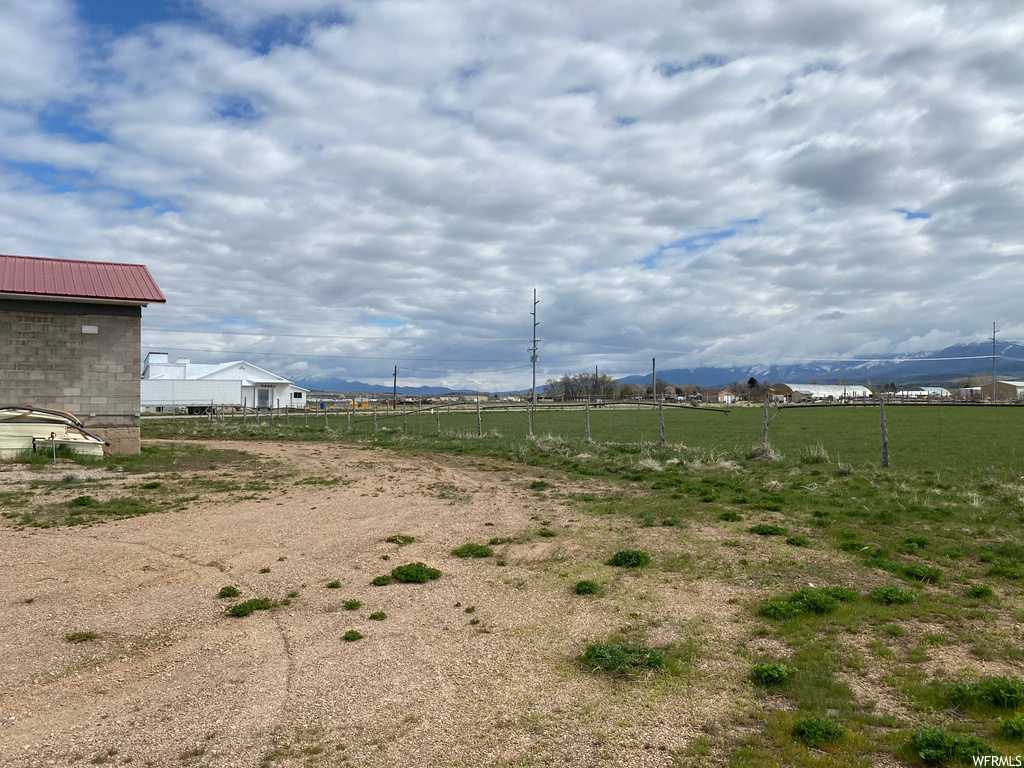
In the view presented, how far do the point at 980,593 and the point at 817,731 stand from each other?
3775 mm

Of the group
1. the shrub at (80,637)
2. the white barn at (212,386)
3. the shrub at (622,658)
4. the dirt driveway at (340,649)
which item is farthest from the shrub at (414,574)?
the white barn at (212,386)

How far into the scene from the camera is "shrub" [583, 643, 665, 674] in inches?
191

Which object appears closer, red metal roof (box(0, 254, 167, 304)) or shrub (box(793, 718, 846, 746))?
shrub (box(793, 718, 846, 746))

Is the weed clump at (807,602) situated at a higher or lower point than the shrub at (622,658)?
higher

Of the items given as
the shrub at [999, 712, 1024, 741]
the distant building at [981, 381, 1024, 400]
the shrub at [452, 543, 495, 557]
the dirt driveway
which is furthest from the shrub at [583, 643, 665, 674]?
the distant building at [981, 381, 1024, 400]

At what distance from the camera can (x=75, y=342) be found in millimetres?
18984

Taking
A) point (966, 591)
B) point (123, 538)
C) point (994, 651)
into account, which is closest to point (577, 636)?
point (994, 651)

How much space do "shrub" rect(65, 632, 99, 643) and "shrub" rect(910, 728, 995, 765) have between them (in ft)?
21.2

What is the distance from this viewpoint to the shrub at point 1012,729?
Result: 368cm

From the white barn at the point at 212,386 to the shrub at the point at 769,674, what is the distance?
197 feet

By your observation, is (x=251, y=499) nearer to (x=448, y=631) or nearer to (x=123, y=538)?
(x=123, y=538)

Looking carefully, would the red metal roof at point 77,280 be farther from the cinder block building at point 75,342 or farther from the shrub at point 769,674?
the shrub at point 769,674

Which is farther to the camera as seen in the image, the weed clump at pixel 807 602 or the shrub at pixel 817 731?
the weed clump at pixel 807 602

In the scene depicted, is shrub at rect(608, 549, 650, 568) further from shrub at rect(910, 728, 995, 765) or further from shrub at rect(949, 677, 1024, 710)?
shrub at rect(910, 728, 995, 765)
